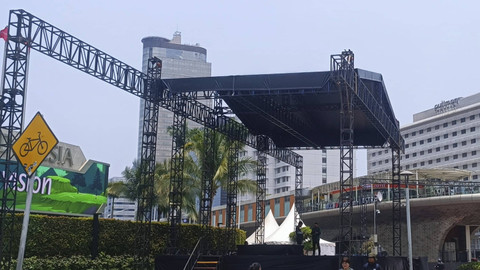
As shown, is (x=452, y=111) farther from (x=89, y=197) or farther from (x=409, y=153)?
(x=89, y=197)

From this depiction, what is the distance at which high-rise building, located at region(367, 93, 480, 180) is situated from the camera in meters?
120

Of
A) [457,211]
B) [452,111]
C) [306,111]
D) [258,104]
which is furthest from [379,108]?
[452,111]

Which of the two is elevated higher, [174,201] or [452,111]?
[452,111]

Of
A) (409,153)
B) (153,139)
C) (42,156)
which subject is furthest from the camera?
(409,153)

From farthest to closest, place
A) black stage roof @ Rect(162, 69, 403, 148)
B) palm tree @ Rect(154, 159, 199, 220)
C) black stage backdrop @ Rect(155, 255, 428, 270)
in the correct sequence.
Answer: palm tree @ Rect(154, 159, 199, 220) → black stage roof @ Rect(162, 69, 403, 148) → black stage backdrop @ Rect(155, 255, 428, 270)

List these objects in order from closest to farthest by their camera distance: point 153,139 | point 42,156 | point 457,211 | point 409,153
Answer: point 42,156
point 153,139
point 457,211
point 409,153

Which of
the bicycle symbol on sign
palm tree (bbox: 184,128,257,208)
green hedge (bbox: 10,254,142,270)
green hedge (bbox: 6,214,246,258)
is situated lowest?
green hedge (bbox: 10,254,142,270)

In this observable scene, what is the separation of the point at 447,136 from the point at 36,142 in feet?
407

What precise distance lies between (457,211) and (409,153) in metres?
94.2

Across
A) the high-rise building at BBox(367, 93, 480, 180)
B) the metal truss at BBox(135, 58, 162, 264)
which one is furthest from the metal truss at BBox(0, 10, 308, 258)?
the high-rise building at BBox(367, 93, 480, 180)

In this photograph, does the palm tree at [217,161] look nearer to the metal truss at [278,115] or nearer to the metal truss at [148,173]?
the metal truss at [278,115]

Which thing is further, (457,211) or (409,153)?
(409,153)

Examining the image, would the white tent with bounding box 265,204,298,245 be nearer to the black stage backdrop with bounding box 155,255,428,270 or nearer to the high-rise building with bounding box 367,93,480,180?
the black stage backdrop with bounding box 155,255,428,270

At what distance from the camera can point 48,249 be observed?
87.0 feet
